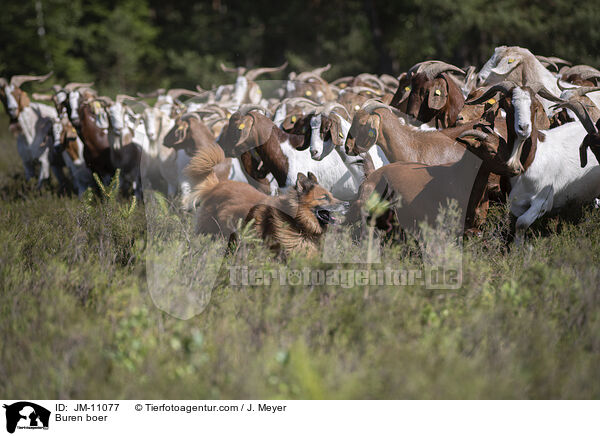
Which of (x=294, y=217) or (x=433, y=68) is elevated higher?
(x=433, y=68)

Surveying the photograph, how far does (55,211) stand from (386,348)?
170 inches

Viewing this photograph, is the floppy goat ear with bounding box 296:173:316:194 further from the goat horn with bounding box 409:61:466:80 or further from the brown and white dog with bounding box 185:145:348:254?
the goat horn with bounding box 409:61:466:80

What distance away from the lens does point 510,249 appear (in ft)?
14.7

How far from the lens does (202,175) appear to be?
4.88m

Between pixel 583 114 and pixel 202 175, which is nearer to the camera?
pixel 583 114

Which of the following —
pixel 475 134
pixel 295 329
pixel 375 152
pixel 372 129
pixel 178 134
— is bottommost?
pixel 295 329

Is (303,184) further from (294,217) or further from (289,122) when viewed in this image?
(289,122)

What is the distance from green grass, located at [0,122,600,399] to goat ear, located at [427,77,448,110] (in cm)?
191

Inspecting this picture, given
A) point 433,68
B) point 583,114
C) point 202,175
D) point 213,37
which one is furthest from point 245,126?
point 213,37

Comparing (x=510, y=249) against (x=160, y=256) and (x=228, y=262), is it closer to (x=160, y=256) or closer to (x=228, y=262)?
(x=228, y=262)
